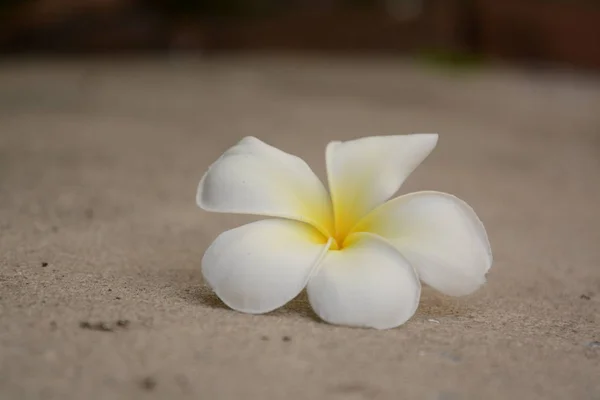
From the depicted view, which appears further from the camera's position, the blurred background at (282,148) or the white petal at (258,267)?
the white petal at (258,267)

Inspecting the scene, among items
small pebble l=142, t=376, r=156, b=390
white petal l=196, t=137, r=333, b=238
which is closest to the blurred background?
small pebble l=142, t=376, r=156, b=390

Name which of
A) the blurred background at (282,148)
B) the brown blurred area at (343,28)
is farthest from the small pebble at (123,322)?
the brown blurred area at (343,28)

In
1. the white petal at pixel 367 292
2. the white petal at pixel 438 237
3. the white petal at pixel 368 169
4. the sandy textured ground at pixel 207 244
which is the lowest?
the sandy textured ground at pixel 207 244

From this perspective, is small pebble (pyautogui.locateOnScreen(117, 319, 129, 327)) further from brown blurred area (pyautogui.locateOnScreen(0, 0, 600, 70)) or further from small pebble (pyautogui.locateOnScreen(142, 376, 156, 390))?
brown blurred area (pyautogui.locateOnScreen(0, 0, 600, 70))

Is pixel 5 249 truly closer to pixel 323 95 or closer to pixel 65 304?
pixel 65 304

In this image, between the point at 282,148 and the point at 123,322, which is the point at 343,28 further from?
the point at 123,322

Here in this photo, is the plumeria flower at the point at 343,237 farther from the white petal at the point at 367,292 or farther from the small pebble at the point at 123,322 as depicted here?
the small pebble at the point at 123,322
